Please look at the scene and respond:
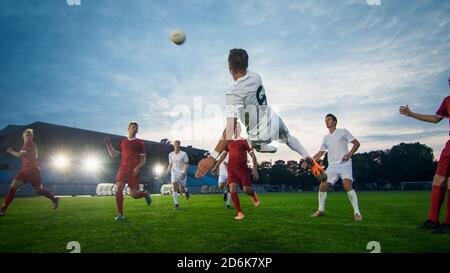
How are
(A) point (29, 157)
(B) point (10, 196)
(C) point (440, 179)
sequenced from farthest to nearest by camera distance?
(A) point (29, 157), (B) point (10, 196), (C) point (440, 179)

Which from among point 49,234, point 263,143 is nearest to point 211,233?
point 263,143

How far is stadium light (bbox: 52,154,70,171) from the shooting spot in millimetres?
33062

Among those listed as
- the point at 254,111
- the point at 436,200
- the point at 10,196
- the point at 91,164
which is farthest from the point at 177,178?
the point at 91,164

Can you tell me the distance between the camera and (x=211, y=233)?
5.34 meters

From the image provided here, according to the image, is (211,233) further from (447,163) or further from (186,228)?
(447,163)

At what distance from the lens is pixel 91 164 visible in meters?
36.9

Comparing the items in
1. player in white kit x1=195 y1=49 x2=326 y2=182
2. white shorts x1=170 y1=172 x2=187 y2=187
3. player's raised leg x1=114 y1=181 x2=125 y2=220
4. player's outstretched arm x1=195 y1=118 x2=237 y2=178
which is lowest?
player's raised leg x1=114 y1=181 x2=125 y2=220

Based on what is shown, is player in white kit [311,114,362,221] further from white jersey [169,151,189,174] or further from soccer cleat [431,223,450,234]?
white jersey [169,151,189,174]

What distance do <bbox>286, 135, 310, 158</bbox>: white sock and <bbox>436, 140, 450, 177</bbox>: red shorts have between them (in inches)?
110

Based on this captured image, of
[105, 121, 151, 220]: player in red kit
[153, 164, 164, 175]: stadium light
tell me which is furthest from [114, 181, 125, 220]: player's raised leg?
[153, 164, 164, 175]: stadium light

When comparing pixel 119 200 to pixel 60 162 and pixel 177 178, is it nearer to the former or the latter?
pixel 177 178

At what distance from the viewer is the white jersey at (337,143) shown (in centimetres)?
788

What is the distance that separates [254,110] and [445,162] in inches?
160

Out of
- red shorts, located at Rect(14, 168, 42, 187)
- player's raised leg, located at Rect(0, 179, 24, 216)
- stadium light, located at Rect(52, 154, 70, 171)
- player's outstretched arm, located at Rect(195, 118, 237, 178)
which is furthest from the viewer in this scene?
stadium light, located at Rect(52, 154, 70, 171)
